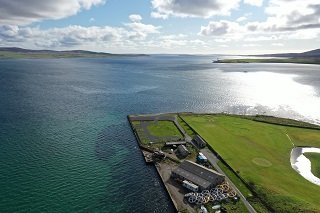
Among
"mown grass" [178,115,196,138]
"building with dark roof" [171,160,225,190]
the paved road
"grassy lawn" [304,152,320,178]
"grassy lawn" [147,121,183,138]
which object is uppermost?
"building with dark roof" [171,160,225,190]

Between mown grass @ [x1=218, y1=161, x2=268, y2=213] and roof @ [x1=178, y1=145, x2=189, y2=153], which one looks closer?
mown grass @ [x1=218, y1=161, x2=268, y2=213]

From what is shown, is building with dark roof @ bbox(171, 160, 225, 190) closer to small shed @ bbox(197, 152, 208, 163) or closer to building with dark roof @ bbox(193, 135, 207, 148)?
small shed @ bbox(197, 152, 208, 163)

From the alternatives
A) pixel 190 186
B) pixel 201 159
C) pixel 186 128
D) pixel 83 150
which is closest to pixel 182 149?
pixel 201 159

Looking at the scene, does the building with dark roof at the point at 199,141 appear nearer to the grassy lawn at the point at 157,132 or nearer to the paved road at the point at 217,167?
the paved road at the point at 217,167

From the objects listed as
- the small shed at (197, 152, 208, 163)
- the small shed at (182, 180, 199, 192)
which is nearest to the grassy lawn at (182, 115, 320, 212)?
the small shed at (197, 152, 208, 163)

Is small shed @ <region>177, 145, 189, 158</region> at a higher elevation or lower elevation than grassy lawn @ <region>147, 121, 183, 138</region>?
higher

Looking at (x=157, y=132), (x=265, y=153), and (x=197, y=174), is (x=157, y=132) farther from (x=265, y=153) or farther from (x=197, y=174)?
(x=265, y=153)

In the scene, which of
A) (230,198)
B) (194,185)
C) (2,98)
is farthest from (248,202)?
(2,98)
